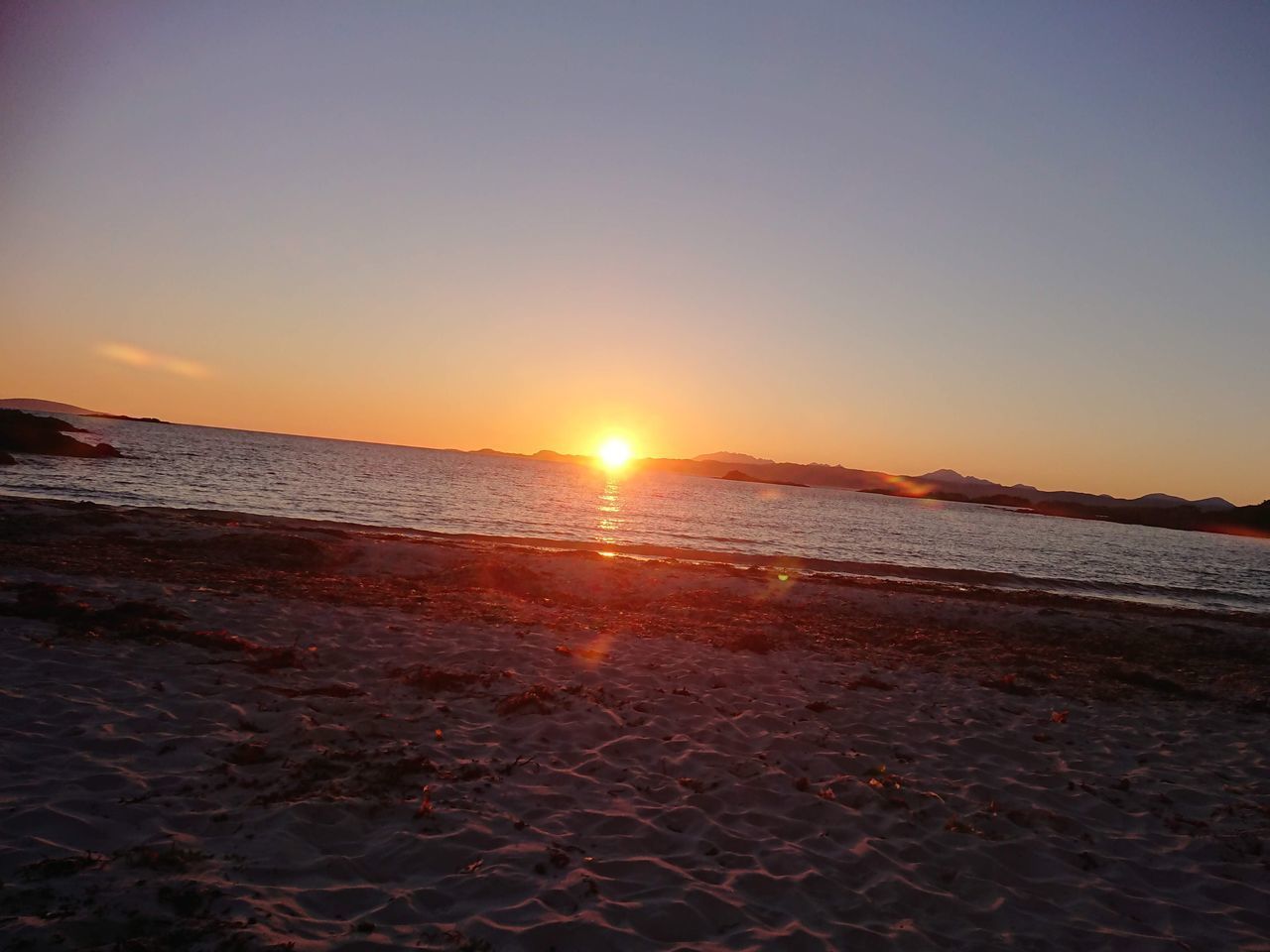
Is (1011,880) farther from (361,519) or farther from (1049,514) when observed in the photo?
(1049,514)

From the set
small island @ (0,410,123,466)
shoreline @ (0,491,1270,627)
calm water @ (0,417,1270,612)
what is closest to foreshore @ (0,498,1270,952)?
shoreline @ (0,491,1270,627)

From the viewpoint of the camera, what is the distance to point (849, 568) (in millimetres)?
33344

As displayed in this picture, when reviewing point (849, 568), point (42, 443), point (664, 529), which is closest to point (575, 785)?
point (849, 568)

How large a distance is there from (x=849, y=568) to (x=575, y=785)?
94.0 feet

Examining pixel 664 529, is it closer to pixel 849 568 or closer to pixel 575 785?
pixel 849 568

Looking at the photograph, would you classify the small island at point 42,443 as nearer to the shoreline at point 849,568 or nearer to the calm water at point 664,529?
the calm water at point 664,529

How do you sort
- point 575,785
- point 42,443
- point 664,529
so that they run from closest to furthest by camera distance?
point 575,785 < point 664,529 < point 42,443

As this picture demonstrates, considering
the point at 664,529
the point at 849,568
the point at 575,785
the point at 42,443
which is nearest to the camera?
the point at 575,785

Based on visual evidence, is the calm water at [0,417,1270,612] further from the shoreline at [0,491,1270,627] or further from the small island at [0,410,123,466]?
the small island at [0,410,123,466]

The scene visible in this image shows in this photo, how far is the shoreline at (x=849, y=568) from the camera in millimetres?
29234

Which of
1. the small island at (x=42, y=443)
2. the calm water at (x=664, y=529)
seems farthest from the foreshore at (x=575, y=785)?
the small island at (x=42, y=443)

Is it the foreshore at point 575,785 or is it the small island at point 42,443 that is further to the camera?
the small island at point 42,443

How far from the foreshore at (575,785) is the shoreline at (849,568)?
16.6 m

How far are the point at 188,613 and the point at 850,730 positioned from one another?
9.67 meters
